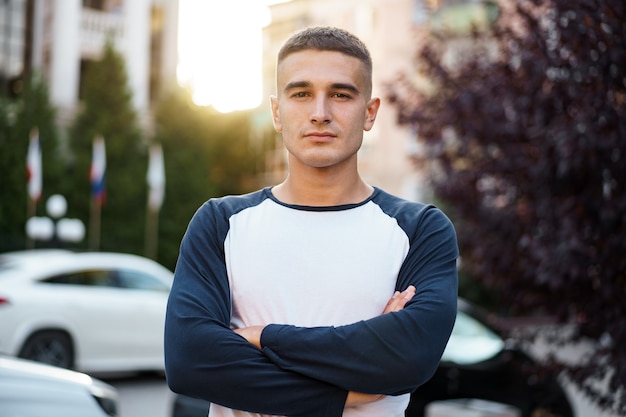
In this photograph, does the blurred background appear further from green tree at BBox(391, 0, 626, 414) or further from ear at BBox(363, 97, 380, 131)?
ear at BBox(363, 97, 380, 131)

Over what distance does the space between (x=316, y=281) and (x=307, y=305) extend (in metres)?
0.07

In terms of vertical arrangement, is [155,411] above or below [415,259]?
below

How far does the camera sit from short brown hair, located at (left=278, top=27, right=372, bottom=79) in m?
2.35

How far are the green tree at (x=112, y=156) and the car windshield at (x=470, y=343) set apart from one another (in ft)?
59.0

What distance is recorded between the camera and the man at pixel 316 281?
2205mm

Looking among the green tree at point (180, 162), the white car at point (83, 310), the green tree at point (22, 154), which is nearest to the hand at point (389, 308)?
the white car at point (83, 310)

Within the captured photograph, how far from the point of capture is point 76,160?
2500cm

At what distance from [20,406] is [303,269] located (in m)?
2.78

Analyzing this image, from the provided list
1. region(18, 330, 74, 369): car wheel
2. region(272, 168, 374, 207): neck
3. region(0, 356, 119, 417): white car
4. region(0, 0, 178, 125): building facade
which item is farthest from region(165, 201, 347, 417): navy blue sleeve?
region(0, 0, 178, 125): building facade

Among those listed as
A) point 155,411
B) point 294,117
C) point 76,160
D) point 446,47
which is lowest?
point 155,411

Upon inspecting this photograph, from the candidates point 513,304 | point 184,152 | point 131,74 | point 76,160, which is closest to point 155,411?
point 513,304

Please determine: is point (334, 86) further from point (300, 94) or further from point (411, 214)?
point (411, 214)

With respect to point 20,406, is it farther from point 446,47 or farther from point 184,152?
point 184,152

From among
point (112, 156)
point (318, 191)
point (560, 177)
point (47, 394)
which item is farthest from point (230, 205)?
point (112, 156)
